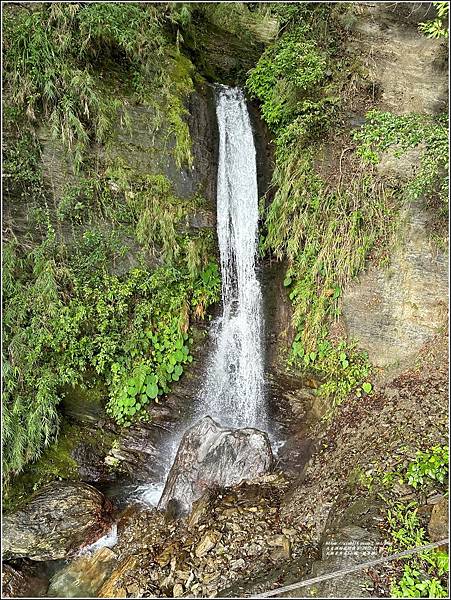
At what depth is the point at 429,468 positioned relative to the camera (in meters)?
4.23

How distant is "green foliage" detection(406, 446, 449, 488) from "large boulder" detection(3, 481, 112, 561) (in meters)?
3.62

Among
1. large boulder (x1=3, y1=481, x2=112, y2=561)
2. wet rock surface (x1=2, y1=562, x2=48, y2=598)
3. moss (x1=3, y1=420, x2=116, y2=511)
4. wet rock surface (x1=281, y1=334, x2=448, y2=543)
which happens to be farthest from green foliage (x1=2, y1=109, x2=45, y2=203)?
wet rock surface (x1=281, y1=334, x2=448, y2=543)

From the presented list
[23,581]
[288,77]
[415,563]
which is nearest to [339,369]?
[415,563]

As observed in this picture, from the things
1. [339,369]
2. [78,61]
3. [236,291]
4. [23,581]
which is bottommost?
[23,581]

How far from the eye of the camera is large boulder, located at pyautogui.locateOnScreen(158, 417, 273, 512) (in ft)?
17.3

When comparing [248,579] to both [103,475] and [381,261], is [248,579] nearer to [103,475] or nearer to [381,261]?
[103,475]

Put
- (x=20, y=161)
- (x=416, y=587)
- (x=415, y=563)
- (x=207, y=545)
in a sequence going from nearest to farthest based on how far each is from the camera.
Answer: (x=416, y=587) < (x=415, y=563) < (x=207, y=545) < (x=20, y=161)

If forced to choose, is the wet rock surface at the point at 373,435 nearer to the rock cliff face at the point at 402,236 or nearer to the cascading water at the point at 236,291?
the rock cliff face at the point at 402,236

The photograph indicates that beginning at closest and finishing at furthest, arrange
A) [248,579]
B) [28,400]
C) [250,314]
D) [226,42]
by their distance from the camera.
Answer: [248,579] → [28,400] → [250,314] → [226,42]

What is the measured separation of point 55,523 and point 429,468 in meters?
4.25

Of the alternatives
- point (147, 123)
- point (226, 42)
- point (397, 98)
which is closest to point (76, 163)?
point (147, 123)

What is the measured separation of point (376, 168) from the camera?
5641mm

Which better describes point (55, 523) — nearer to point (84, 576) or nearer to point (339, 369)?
point (84, 576)

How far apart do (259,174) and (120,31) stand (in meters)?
2.83
